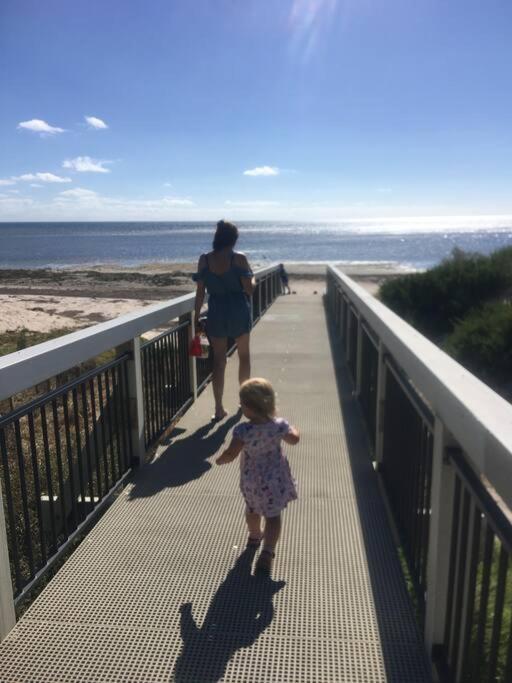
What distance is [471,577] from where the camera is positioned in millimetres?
1923

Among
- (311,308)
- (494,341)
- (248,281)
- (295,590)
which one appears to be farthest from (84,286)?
(295,590)

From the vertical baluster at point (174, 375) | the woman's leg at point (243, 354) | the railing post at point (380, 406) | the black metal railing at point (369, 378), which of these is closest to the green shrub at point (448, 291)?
the black metal railing at point (369, 378)

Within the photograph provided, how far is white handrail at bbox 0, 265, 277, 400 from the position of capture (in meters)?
2.45

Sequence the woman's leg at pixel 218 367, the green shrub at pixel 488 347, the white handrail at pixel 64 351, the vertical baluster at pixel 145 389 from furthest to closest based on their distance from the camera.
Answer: the green shrub at pixel 488 347, the woman's leg at pixel 218 367, the vertical baluster at pixel 145 389, the white handrail at pixel 64 351

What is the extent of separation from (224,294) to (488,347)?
6.58 m

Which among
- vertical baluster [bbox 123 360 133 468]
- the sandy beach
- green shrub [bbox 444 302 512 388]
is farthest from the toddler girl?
the sandy beach

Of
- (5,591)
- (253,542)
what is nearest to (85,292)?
(253,542)

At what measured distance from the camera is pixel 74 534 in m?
3.26

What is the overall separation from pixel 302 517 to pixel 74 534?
1.25 metres

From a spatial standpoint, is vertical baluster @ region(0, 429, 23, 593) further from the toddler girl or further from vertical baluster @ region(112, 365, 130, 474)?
vertical baluster @ region(112, 365, 130, 474)

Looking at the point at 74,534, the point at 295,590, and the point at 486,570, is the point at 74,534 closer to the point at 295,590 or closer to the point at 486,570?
the point at 295,590

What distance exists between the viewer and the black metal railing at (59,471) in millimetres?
2689

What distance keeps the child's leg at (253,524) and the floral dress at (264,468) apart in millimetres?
56

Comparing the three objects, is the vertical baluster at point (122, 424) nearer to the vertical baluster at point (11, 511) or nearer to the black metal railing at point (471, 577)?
the vertical baluster at point (11, 511)
